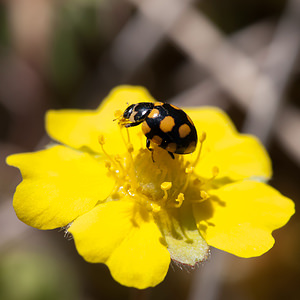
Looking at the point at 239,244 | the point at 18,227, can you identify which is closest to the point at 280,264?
the point at 239,244

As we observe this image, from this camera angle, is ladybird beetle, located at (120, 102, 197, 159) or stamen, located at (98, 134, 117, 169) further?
stamen, located at (98, 134, 117, 169)

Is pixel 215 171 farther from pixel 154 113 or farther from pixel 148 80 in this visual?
pixel 148 80

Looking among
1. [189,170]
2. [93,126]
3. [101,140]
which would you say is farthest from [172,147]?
[93,126]

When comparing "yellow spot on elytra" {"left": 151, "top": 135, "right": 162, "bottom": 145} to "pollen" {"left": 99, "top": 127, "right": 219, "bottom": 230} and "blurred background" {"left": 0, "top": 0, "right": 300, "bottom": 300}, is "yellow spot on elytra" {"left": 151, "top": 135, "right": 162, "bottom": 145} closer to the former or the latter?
"pollen" {"left": 99, "top": 127, "right": 219, "bottom": 230}

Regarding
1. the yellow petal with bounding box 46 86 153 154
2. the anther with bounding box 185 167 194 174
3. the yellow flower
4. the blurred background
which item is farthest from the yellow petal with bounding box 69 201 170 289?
the blurred background

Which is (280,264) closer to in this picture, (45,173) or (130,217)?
(130,217)

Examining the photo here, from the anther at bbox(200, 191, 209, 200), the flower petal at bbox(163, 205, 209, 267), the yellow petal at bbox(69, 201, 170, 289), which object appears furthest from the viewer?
the anther at bbox(200, 191, 209, 200)
